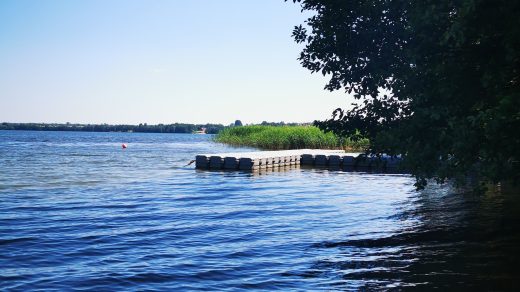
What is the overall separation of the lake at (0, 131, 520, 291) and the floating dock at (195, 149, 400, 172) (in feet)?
37.8

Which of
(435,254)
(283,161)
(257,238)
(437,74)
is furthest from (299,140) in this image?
(437,74)

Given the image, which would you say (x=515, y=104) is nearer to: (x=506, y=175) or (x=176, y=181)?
(x=506, y=175)

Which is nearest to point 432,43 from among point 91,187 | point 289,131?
point 91,187

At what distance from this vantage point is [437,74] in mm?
11211

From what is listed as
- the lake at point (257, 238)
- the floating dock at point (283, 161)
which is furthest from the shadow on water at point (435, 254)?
the floating dock at point (283, 161)

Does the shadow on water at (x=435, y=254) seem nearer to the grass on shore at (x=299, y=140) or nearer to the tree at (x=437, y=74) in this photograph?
the tree at (x=437, y=74)

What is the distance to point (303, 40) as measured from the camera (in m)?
14.7

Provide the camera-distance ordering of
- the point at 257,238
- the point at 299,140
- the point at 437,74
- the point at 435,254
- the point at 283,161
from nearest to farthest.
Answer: the point at 437,74, the point at 435,254, the point at 257,238, the point at 283,161, the point at 299,140

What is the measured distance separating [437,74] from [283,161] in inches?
1350

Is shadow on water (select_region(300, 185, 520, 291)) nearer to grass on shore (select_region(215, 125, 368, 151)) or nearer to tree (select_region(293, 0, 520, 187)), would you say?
tree (select_region(293, 0, 520, 187))

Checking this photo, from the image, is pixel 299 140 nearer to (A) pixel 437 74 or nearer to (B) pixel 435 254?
(B) pixel 435 254

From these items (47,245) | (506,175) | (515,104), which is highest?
(515,104)

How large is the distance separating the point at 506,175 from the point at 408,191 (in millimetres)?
18817

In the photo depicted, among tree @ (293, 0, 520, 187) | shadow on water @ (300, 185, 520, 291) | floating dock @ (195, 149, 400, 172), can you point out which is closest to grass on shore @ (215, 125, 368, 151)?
floating dock @ (195, 149, 400, 172)
